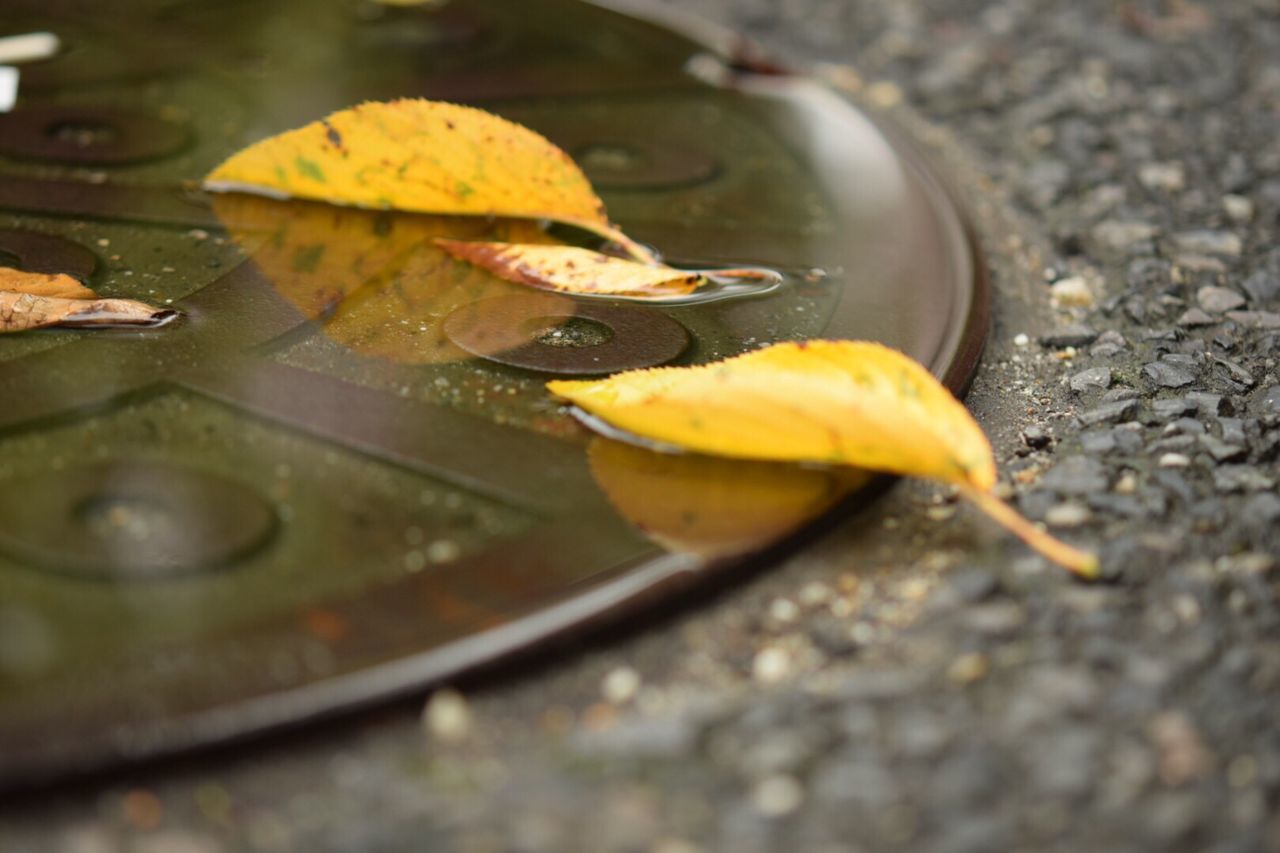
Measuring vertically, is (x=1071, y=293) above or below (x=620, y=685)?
above

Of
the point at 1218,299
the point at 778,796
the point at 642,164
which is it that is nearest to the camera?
the point at 778,796

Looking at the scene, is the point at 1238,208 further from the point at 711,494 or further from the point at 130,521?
the point at 130,521

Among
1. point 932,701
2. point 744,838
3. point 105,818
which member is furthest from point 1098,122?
point 105,818

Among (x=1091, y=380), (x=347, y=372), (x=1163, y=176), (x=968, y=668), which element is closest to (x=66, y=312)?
(x=347, y=372)

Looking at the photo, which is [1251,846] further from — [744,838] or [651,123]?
[651,123]

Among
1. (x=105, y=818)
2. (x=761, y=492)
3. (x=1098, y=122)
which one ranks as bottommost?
(x=105, y=818)

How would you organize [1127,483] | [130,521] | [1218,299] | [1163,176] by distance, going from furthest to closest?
[1163,176] < [1218,299] < [1127,483] < [130,521]
